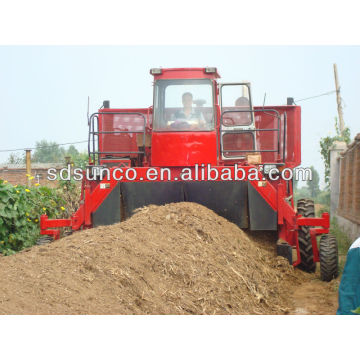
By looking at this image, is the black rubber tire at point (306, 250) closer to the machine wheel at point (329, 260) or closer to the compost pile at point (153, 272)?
the machine wheel at point (329, 260)

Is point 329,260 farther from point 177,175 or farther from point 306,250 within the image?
point 177,175

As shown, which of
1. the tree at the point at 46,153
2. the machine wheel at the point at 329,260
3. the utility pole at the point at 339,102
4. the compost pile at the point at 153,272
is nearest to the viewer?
the compost pile at the point at 153,272

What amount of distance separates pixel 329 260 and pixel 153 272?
3708mm

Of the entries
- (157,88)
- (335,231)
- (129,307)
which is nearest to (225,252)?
(129,307)

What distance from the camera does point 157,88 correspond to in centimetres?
990

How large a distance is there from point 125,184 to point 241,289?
2.76 metres

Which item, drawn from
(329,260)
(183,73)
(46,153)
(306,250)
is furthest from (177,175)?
(46,153)

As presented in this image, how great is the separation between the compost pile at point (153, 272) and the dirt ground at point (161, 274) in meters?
0.01

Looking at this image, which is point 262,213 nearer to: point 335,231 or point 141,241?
point 141,241

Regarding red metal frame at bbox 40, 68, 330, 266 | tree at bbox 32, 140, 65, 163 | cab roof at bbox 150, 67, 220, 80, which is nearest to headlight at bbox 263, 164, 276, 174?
red metal frame at bbox 40, 68, 330, 266

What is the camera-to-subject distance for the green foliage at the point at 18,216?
999cm

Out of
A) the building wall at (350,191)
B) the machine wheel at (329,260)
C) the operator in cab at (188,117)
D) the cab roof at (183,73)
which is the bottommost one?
the machine wheel at (329,260)

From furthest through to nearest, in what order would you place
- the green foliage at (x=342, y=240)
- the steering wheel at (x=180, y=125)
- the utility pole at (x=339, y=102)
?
the utility pole at (x=339, y=102), the green foliage at (x=342, y=240), the steering wheel at (x=180, y=125)

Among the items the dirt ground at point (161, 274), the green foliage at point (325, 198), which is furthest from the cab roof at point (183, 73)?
the green foliage at point (325, 198)
